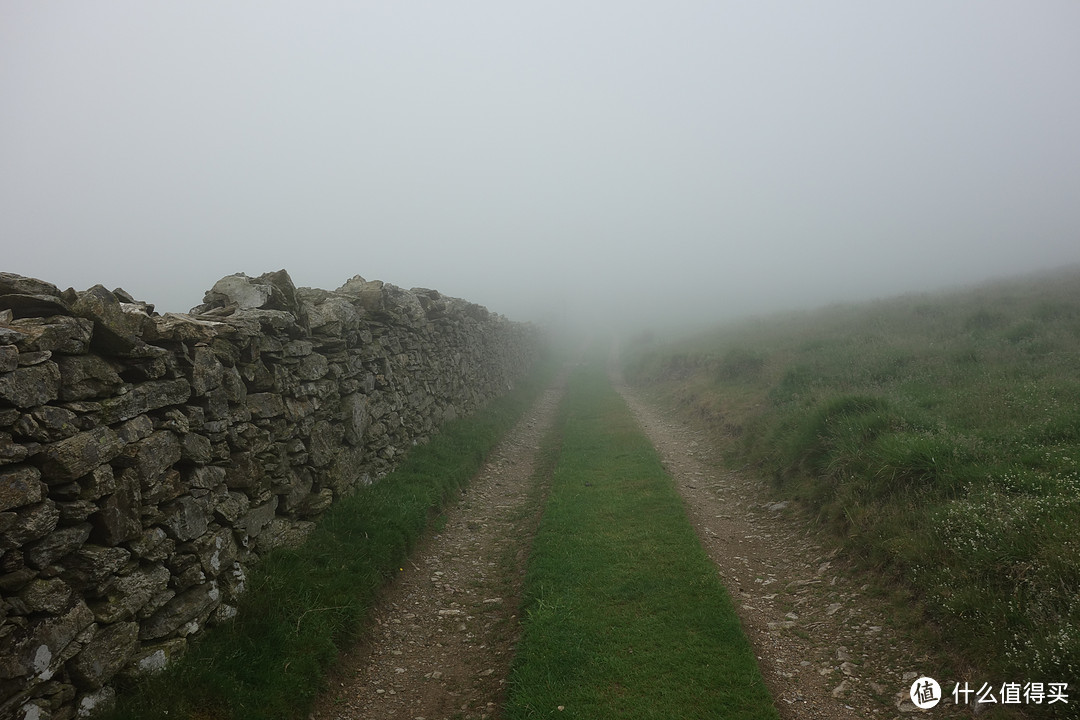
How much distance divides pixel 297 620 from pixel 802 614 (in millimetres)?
6263

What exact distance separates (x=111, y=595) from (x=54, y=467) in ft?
4.17

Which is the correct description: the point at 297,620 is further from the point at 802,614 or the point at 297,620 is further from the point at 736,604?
the point at 802,614

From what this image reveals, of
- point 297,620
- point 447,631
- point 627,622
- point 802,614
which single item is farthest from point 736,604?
point 297,620

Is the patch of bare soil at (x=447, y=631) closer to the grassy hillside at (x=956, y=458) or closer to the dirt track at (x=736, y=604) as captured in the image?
the dirt track at (x=736, y=604)

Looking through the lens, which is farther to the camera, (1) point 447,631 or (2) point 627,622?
(1) point 447,631

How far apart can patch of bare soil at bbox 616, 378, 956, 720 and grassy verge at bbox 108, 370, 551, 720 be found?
4962mm

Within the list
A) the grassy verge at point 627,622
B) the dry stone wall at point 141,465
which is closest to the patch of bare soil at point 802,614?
the grassy verge at point 627,622

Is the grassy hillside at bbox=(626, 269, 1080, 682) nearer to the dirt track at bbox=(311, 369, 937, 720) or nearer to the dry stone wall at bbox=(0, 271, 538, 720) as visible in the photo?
the dirt track at bbox=(311, 369, 937, 720)

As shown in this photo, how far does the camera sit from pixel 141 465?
5.20 meters

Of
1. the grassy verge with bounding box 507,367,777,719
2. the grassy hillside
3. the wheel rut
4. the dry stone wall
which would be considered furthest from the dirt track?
the dry stone wall

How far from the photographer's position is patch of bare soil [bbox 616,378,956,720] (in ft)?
17.5

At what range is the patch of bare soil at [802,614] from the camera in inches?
210

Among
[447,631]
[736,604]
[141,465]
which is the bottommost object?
[447,631]

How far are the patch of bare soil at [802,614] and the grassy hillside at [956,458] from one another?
0.48 metres
